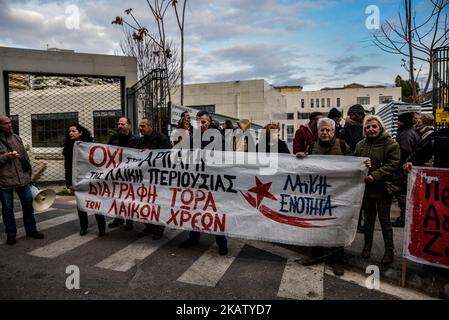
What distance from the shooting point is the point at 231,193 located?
4.84 m

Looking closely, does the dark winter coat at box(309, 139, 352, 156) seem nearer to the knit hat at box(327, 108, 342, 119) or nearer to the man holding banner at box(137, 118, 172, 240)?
the knit hat at box(327, 108, 342, 119)

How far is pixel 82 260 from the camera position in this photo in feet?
15.6

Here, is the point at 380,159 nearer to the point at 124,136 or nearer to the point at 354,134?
the point at 354,134

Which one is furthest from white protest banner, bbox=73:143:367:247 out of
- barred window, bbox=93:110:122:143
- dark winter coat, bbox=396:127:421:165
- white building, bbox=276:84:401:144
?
white building, bbox=276:84:401:144

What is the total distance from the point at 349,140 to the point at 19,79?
1080 cm

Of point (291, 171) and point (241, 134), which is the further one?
point (241, 134)

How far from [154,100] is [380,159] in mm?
6640

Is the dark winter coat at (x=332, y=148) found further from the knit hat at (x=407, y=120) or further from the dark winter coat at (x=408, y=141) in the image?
the knit hat at (x=407, y=120)

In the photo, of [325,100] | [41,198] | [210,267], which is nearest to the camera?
[210,267]

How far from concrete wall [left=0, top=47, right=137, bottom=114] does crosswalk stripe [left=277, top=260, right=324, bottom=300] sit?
29.0 ft

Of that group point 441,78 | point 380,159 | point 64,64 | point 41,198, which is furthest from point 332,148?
point 64,64

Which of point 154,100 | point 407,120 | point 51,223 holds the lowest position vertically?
point 51,223

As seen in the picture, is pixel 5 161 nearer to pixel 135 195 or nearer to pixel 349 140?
pixel 135 195
